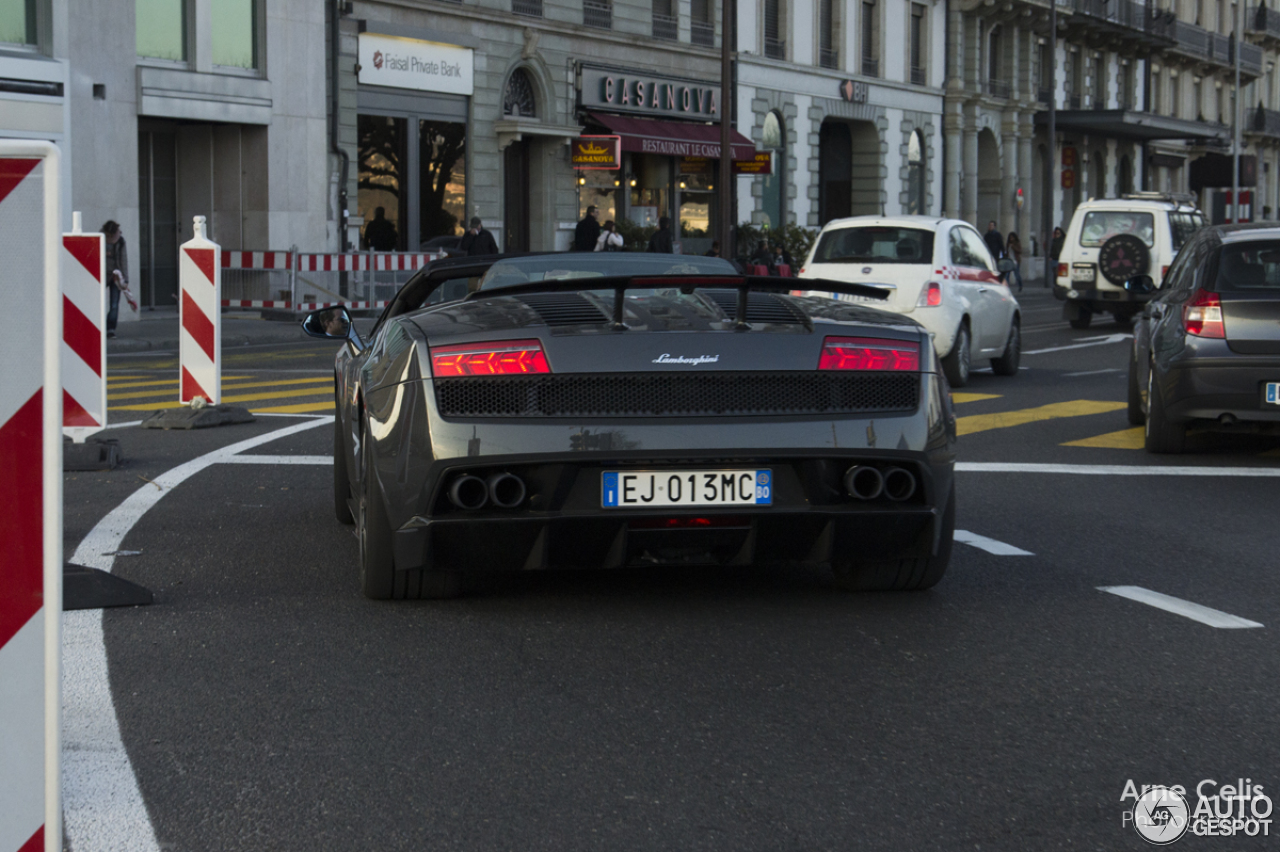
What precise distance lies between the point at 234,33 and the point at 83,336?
20.1m

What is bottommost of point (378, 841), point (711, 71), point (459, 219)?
point (378, 841)

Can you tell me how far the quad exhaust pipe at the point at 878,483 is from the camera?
534 centimetres

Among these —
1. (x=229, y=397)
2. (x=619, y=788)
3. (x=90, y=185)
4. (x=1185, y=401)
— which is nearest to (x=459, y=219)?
(x=90, y=185)

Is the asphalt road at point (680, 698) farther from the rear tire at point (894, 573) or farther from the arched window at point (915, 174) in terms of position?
the arched window at point (915, 174)

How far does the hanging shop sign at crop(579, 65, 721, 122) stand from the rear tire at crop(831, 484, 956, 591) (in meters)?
31.2

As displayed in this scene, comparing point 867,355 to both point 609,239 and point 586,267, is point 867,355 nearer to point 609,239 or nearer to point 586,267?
point 586,267

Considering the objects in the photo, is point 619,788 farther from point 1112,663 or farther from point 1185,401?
point 1185,401

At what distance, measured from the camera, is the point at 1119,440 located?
11.6 m

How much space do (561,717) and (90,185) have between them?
2351 centimetres

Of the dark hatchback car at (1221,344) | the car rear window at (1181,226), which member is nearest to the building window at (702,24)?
the car rear window at (1181,226)

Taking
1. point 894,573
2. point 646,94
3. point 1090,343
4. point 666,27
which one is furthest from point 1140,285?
point 666,27

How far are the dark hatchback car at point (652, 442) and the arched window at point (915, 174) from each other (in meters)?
45.0

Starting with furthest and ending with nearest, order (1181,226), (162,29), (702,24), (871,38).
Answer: (871,38)
(702,24)
(162,29)
(1181,226)

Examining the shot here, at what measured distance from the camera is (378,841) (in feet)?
11.3
